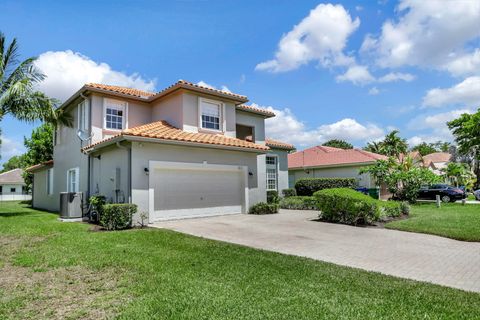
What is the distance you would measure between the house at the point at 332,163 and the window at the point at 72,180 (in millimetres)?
21539

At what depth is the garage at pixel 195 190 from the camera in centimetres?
1294

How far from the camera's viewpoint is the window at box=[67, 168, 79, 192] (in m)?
16.9

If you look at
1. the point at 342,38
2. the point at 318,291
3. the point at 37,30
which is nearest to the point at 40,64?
the point at 37,30

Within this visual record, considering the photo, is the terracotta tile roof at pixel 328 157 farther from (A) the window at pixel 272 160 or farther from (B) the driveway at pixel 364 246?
(B) the driveway at pixel 364 246

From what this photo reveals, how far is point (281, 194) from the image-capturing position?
79.5 ft

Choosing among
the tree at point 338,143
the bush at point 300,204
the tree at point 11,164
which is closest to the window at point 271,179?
the bush at point 300,204

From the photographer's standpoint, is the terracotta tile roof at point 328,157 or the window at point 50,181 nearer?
the window at point 50,181

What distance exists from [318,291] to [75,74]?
18.0m

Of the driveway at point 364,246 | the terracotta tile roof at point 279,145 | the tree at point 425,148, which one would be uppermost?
the tree at point 425,148

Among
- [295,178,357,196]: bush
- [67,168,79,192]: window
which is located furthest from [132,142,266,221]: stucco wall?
[295,178,357,196]: bush

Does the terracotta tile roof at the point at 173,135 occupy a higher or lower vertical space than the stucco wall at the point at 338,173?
higher

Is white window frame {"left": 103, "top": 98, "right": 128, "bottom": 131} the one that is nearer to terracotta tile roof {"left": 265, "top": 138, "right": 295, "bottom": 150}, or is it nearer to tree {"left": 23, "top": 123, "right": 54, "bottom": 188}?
terracotta tile roof {"left": 265, "top": 138, "right": 295, "bottom": 150}

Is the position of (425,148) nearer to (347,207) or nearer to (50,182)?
(347,207)

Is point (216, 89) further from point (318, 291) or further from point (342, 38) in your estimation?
point (318, 291)
